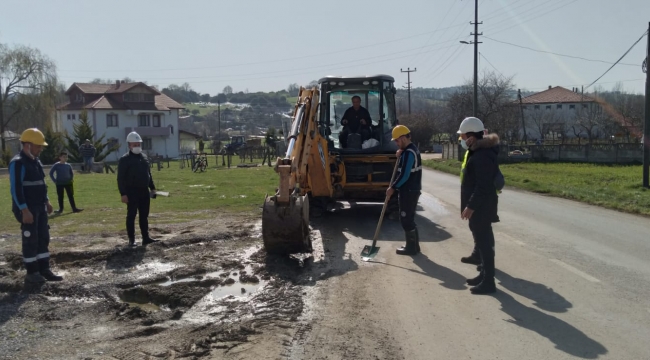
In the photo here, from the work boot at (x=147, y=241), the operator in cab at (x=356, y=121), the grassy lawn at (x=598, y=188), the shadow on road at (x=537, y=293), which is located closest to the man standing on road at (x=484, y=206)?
the shadow on road at (x=537, y=293)

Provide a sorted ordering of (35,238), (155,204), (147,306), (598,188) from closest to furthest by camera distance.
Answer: (147,306), (35,238), (155,204), (598,188)

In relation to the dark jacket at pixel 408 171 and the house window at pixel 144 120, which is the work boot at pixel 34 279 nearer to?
the dark jacket at pixel 408 171

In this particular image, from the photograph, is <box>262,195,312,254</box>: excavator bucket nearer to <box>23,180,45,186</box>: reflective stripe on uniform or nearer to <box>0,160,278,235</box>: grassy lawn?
<box>23,180,45,186</box>: reflective stripe on uniform

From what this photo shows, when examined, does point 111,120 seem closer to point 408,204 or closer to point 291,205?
point 291,205

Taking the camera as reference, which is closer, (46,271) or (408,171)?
(46,271)

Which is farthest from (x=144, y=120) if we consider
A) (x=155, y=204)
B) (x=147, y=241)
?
(x=147, y=241)

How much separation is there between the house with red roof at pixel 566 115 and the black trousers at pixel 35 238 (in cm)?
6115

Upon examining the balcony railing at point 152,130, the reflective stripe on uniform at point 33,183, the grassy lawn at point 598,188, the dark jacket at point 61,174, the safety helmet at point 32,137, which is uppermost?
the balcony railing at point 152,130

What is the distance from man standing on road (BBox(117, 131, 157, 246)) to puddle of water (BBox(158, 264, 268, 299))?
252 centimetres

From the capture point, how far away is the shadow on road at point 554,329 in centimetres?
548

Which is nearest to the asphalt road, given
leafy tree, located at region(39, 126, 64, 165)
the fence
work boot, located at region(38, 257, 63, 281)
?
work boot, located at region(38, 257, 63, 281)

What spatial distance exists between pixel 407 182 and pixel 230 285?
3237 mm

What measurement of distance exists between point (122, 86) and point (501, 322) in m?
71.8

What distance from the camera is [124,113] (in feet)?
229
